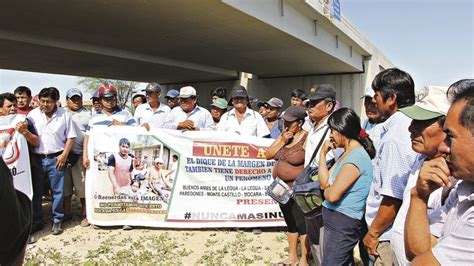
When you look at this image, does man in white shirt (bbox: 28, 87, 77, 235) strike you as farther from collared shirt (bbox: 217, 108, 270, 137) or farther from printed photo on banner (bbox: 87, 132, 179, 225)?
collared shirt (bbox: 217, 108, 270, 137)

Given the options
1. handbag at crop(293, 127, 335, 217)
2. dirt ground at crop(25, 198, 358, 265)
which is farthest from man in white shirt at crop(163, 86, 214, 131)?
handbag at crop(293, 127, 335, 217)

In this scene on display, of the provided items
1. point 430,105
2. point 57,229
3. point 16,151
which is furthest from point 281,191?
point 16,151

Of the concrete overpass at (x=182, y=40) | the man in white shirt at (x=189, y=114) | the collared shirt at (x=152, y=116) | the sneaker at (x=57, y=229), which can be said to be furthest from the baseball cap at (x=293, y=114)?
the concrete overpass at (x=182, y=40)

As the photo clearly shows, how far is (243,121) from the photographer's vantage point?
5.59m

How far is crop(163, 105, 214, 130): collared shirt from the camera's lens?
5.91 metres

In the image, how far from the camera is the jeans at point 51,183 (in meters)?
5.38

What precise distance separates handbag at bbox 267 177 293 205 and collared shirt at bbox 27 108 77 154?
10.8ft

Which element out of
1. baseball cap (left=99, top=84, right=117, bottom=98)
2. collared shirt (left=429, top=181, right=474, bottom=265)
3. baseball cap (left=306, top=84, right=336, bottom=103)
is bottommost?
collared shirt (left=429, top=181, right=474, bottom=265)

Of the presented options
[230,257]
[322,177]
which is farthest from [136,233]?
[322,177]

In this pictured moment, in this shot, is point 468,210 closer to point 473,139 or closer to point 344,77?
point 473,139

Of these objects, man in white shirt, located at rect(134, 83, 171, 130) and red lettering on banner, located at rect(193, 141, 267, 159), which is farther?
man in white shirt, located at rect(134, 83, 171, 130)

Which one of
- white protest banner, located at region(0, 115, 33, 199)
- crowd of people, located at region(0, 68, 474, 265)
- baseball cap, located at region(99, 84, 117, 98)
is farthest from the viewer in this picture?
baseball cap, located at region(99, 84, 117, 98)

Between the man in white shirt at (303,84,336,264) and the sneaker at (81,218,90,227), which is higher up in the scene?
the man in white shirt at (303,84,336,264)

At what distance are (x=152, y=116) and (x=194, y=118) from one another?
2.72 ft
